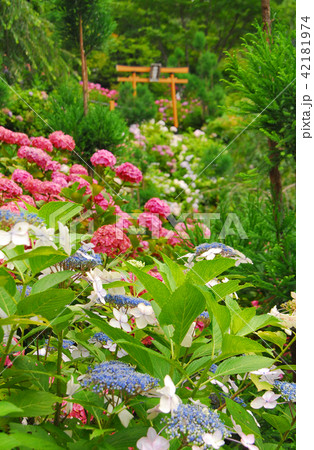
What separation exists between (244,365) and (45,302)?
28 centimetres

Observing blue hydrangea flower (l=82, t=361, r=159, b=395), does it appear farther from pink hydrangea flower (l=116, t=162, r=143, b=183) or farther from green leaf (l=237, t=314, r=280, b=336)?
pink hydrangea flower (l=116, t=162, r=143, b=183)

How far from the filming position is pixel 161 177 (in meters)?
5.58

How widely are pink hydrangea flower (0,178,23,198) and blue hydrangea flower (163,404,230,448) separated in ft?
4.58

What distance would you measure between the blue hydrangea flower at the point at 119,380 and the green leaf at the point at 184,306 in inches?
3.1

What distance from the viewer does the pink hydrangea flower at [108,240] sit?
1.55 m

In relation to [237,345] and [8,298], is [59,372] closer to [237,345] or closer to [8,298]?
[8,298]

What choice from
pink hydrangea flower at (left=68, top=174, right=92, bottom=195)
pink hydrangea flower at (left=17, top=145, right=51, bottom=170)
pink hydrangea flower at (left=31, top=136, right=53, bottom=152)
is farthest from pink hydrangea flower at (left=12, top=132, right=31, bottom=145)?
pink hydrangea flower at (left=68, top=174, right=92, bottom=195)

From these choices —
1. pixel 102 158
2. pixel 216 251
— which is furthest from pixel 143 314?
pixel 102 158

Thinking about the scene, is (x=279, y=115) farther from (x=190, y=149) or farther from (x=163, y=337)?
(x=190, y=149)

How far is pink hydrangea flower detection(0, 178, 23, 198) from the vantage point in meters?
1.75

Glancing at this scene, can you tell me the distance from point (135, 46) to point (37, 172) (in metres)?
9.78

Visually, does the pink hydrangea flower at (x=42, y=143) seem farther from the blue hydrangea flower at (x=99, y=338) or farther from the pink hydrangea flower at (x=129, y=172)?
the blue hydrangea flower at (x=99, y=338)

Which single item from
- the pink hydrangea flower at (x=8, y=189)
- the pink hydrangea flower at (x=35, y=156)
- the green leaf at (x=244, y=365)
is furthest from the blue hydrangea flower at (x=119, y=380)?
the pink hydrangea flower at (x=35, y=156)
